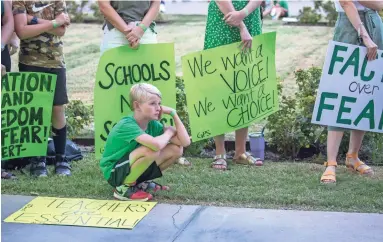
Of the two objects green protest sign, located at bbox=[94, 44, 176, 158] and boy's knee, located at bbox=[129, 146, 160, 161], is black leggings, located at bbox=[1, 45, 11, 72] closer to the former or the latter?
green protest sign, located at bbox=[94, 44, 176, 158]

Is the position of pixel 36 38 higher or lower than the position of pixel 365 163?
higher

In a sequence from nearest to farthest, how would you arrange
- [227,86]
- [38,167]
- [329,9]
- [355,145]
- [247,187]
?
1. [247,187]
2. [38,167]
3. [355,145]
4. [227,86]
5. [329,9]

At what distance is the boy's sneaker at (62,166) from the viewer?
5.86 metres

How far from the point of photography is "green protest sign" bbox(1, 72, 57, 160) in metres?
5.63

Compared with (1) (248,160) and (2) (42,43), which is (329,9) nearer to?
(1) (248,160)

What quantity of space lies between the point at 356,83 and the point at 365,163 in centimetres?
91

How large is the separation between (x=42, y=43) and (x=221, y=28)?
4.57ft

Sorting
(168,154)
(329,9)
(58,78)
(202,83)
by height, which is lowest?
(329,9)

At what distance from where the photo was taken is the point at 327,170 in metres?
5.71

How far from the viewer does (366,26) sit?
5.62 m

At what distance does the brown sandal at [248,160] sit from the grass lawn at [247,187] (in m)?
0.12

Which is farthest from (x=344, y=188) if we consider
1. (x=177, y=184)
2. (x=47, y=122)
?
(x=47, y=122)

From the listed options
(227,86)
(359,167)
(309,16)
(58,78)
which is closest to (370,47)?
(359,167)

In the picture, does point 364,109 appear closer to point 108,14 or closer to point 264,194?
point 264,194
